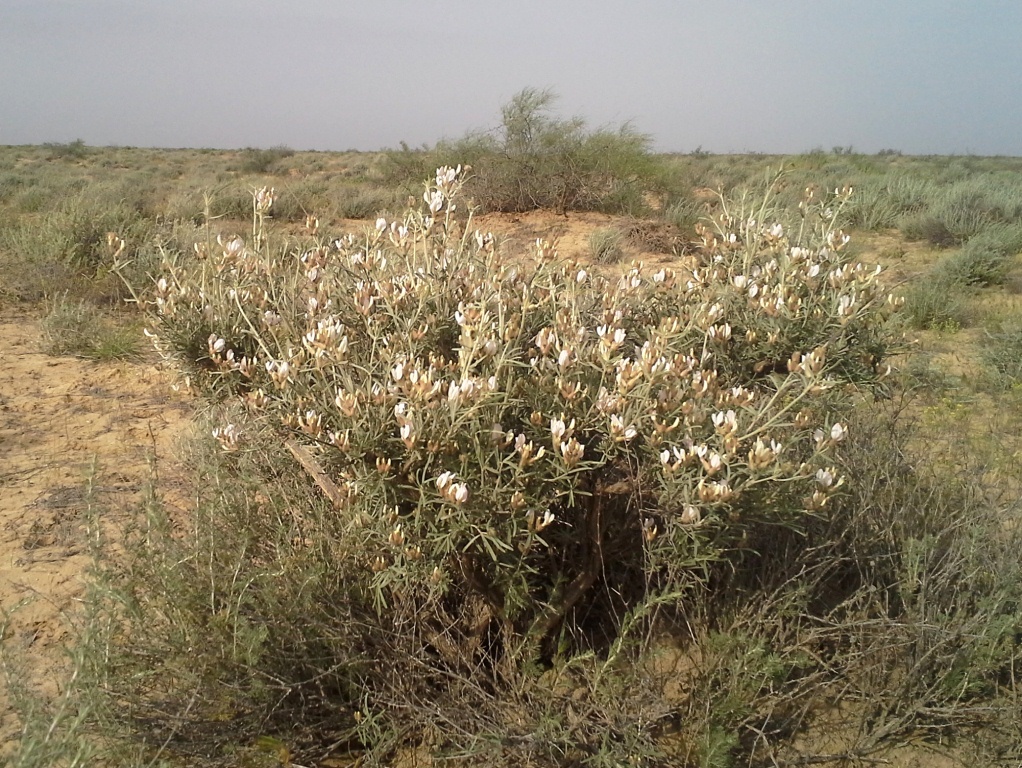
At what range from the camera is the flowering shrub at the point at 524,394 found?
185 centimetres

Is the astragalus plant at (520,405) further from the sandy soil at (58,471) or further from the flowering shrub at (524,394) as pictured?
the sandy soil at (58,471)

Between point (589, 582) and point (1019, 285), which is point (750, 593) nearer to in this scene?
point (589, 582)

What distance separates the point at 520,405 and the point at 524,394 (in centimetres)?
3

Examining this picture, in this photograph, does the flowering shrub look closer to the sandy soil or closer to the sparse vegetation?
the sparse vegetation

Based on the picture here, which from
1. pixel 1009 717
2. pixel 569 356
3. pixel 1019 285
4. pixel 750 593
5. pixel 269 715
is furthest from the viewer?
pixel 1019 285

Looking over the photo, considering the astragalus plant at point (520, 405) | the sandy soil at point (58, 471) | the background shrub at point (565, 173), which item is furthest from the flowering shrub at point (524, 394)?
the background shrub at point (565, 173)

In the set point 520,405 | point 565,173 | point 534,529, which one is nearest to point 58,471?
point 520,405

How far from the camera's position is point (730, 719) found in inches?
90.0

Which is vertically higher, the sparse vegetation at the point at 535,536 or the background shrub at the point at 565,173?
the background shrub at the point at 565,173

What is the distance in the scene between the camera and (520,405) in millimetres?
2084

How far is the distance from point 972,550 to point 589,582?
1.33 meters

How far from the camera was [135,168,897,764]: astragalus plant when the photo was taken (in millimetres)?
1857

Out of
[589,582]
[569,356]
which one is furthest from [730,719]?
[569,356]

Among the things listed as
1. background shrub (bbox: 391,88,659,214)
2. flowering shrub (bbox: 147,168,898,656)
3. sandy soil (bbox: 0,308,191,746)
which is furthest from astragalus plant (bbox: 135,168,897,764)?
background shrub (bbox: 391,88,659,214)
